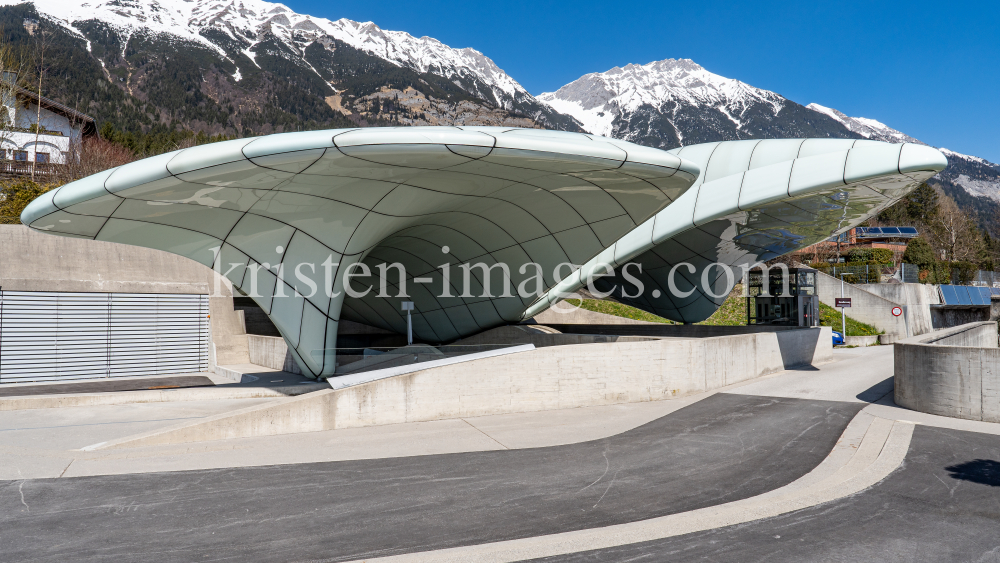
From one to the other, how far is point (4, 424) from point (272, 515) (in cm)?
927

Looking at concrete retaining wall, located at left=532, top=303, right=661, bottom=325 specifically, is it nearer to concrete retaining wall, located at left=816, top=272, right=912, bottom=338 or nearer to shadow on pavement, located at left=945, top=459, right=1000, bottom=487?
concrete retaining wall, located at left=816, top=272, right=912, bottom=338

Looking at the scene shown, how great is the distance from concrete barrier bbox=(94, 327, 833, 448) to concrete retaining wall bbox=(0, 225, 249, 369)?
15.3 m

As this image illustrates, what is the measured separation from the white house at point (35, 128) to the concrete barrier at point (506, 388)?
3429 cm

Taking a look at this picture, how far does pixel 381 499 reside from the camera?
6.82 metres

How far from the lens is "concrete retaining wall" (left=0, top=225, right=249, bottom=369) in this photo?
69.5 feet

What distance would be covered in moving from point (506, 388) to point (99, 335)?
17283 millimetres

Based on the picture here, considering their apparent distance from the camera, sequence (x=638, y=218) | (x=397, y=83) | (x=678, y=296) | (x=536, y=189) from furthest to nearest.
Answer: (x=397, y=83), (x=678, y=296), (x=638, y=218), (x=536, y=189)

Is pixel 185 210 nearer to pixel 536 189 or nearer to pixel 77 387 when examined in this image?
pixel 536 189

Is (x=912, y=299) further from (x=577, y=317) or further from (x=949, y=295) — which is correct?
(x=577, y=317)

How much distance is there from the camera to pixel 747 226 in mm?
19641

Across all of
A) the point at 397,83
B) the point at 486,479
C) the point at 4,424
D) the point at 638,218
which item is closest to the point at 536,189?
the point at 638,218

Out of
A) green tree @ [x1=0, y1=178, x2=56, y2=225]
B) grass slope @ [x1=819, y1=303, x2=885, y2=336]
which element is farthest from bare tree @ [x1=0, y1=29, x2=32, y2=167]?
grass slope @ [x1=819, y1=303, x2=885, y2=336]

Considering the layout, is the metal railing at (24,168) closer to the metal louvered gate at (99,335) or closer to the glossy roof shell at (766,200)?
the metal louvered gate at (99,335)

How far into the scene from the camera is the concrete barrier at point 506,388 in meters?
10.4
